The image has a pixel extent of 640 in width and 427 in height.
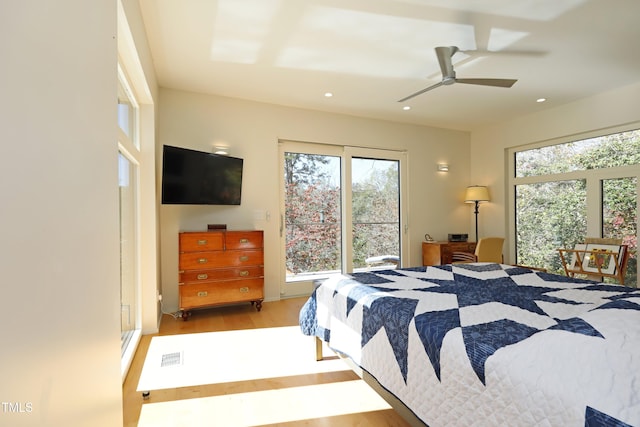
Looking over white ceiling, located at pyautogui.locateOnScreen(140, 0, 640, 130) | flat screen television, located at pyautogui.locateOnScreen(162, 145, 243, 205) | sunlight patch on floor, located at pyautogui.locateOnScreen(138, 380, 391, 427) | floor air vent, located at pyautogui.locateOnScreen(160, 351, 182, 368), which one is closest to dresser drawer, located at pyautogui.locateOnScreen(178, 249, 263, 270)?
flat screen television, located at pyautogui.locateOnScreen(162, 145, 243, 205)

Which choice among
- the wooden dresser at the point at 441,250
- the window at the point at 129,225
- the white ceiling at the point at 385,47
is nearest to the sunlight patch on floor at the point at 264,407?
the window at the point at 129,225

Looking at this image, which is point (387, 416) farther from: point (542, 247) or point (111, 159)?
point (542, 247)

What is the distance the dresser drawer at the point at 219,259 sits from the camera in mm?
3486

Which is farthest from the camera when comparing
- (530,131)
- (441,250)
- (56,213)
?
(441,250)

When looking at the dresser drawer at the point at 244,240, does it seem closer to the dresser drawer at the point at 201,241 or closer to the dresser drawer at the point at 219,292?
the dresser drawer at the point at 201,241

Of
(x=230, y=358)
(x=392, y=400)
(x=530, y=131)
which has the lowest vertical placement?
(x=230, y=358)

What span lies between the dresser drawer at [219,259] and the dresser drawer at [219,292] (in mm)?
194

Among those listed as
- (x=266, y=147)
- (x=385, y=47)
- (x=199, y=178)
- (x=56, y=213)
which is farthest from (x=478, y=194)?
(x=56, y=213)

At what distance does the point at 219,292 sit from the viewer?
363cm

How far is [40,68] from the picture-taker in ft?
2.45

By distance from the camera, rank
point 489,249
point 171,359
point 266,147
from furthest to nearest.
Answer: point 489,249
point 266,147
point 171,359

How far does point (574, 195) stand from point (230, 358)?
15.8ft

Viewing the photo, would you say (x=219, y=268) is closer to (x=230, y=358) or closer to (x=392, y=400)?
(x=230, y=358)

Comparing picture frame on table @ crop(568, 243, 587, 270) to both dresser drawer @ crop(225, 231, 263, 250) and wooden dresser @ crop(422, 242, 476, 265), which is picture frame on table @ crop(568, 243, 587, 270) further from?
dresser drawer @ crop(225, 231, 263, 250)
